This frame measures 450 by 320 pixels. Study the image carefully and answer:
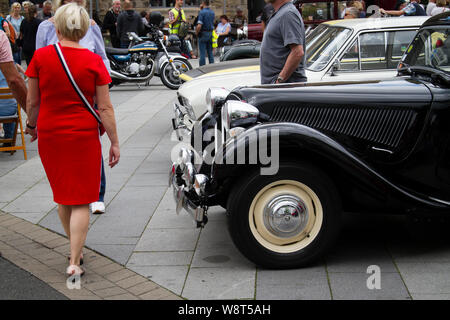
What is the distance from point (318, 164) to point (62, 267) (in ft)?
6.52

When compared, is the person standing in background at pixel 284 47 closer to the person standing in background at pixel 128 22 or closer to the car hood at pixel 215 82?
the car hood at pixel 215 82

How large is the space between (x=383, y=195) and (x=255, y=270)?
3.37ft

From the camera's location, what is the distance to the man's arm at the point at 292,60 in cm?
552

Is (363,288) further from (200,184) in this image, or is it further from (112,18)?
(112,18)

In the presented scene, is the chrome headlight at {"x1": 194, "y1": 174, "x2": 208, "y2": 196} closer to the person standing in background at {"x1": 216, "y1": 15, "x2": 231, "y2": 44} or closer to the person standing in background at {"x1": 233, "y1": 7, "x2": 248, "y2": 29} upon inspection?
the person standing in background at {"x1": 216, "y1": 15, "x2": 231, "y2": 44}

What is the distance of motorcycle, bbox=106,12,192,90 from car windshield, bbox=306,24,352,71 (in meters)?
6.96

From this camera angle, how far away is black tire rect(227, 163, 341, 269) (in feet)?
13.9

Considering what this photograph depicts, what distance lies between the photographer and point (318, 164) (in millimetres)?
4379

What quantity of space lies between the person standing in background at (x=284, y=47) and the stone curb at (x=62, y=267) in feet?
7.39

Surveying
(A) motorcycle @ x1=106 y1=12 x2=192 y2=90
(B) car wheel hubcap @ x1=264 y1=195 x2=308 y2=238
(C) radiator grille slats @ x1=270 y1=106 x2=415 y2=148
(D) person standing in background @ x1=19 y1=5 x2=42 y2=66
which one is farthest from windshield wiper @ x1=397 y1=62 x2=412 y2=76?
(D) person standing in background @ x1=19 y1=5 x2=42 y2=66

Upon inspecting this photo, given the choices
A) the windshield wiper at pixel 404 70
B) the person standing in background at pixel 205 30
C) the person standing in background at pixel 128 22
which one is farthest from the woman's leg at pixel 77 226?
the person standing in background at pixel 205 30
